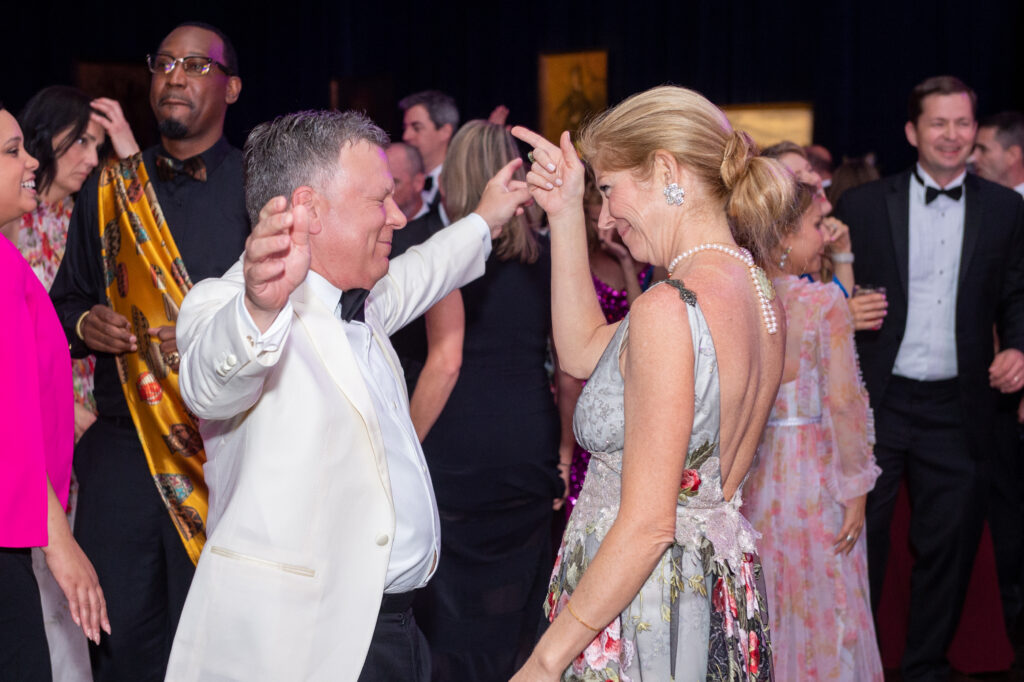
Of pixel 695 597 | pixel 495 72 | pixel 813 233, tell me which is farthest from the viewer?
pixel 495 72

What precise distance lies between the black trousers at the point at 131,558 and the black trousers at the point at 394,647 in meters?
0.89

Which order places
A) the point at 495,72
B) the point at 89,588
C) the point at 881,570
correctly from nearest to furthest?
the point at 89,588 → the point at 881,570 → the point at 495,72

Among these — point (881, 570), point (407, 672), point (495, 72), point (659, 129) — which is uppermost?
point (495, 72)

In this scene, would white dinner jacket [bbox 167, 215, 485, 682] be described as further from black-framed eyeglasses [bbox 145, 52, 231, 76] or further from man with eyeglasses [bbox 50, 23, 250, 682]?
black-framed eyeglasses [bbox 145, 52, 231, 76]

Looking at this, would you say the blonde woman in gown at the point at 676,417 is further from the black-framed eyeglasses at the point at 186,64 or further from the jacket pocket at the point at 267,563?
the black-framed eyeglasses at the point at 186,64

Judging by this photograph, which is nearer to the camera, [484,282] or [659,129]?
[659,129]

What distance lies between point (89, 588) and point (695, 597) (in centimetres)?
111

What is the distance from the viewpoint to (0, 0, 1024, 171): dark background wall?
275 inches

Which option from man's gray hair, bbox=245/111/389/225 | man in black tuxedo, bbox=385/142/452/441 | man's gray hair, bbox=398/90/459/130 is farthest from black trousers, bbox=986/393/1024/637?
man's gray hair, bbox=398/90/459/130

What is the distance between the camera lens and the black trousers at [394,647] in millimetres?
1719

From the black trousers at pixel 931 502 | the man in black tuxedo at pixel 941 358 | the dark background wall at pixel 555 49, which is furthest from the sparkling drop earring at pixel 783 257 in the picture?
the dark background wall at pixel 555 49

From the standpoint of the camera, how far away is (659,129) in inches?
65.3

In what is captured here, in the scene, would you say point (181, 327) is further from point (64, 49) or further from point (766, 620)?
point (64, 49)

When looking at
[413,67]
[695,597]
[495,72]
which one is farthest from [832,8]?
[695,597]
